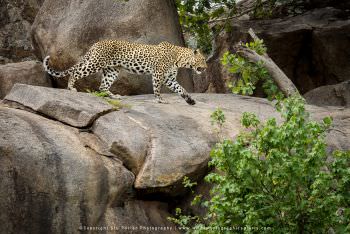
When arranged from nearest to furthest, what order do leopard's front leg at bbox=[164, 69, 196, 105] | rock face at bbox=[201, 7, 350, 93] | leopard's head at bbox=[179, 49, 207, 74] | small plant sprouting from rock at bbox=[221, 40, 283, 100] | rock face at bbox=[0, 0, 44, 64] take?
small plant sprouting from rock at bbox=[221, 40, 283, 100]
leopard's front leg at bbox=[164, 69, 196, 105]
leopard's head at bbox=[179, 49, 207, 74]
rock face at bbox=[201, 7, 350, 93]
rock face at bbox=[0, 0, 44, 64]

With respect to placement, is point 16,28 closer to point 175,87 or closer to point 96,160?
point 175,87

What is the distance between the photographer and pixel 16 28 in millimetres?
24703

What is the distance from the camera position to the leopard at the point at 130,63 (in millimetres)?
18406

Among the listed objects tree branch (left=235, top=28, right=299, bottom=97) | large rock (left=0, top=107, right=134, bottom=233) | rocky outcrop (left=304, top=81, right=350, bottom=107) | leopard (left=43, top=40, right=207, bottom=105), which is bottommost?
large rock (left=0, top=107, right=134, bottom=233)

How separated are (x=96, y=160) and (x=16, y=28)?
39.3 feet

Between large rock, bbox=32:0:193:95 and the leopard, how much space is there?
1.36 m

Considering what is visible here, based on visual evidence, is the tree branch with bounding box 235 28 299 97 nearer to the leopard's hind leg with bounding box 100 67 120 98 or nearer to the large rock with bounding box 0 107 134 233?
the large rock with bounding box 0 107 134 233

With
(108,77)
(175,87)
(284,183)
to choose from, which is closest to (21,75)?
(108,77)

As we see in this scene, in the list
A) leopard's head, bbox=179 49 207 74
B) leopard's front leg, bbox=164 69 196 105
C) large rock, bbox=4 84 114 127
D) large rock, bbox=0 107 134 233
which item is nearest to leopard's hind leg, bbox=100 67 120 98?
leopard's front leg, bbox=164 69 196 105

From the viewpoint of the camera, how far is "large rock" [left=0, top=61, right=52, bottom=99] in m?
19.8

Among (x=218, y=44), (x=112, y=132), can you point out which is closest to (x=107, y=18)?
(x=218, y=44)

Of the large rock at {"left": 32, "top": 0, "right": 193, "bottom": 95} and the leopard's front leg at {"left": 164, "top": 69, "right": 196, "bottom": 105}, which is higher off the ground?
the large rock at {"left": 32, "top": 0, "right": 193, "bottom": 95}

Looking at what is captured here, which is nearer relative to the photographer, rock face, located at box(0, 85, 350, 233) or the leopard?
rock face, located at box(0, 85, 350, 233)

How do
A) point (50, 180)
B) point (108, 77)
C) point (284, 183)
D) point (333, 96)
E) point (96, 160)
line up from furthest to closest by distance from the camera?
point (333, 96) < point (108, 77) < point (96, 160) < point (50, 180) < point (284, 183)
